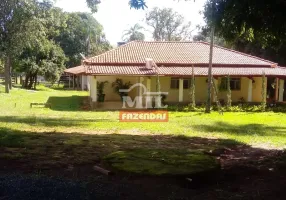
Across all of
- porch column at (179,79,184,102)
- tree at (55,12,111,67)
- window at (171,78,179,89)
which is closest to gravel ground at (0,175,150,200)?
Result: porch column at (179,79,184,102)

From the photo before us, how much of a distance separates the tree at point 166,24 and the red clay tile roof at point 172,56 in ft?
108

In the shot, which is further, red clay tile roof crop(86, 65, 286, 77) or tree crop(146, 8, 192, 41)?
tree crop(146, 8, 192, 41)

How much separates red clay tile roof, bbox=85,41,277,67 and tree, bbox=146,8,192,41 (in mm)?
32873

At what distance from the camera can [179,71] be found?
82.8 feet

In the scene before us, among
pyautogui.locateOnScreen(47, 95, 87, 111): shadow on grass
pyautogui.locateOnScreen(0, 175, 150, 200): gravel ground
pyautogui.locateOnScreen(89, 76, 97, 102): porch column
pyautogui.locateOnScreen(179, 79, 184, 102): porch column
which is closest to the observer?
pyautogui.locateOnScreen(0, 175, 150, 200): gravel ground

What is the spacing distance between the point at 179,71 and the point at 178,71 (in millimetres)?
71

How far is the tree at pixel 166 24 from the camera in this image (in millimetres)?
61938

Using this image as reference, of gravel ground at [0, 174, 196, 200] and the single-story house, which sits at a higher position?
the single-story house

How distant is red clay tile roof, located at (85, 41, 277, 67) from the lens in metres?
26.3

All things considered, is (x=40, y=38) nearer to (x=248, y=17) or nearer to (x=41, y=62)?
(x=41, y=62)

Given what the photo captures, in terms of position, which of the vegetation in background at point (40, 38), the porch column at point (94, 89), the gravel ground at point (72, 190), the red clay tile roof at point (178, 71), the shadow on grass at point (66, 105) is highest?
the vegetation in background at point (40, 38)

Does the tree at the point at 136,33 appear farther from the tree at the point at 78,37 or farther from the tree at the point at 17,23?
the tree at the point at 17,23

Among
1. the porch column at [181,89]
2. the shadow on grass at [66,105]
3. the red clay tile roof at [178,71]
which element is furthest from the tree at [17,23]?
the porch column at [181,89]

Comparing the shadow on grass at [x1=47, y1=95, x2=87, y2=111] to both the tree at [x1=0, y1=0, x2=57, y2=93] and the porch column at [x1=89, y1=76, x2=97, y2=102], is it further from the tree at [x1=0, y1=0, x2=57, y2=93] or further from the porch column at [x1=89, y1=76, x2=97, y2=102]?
the tree at [x1=0, y1=0, x2=57, y2=93]
